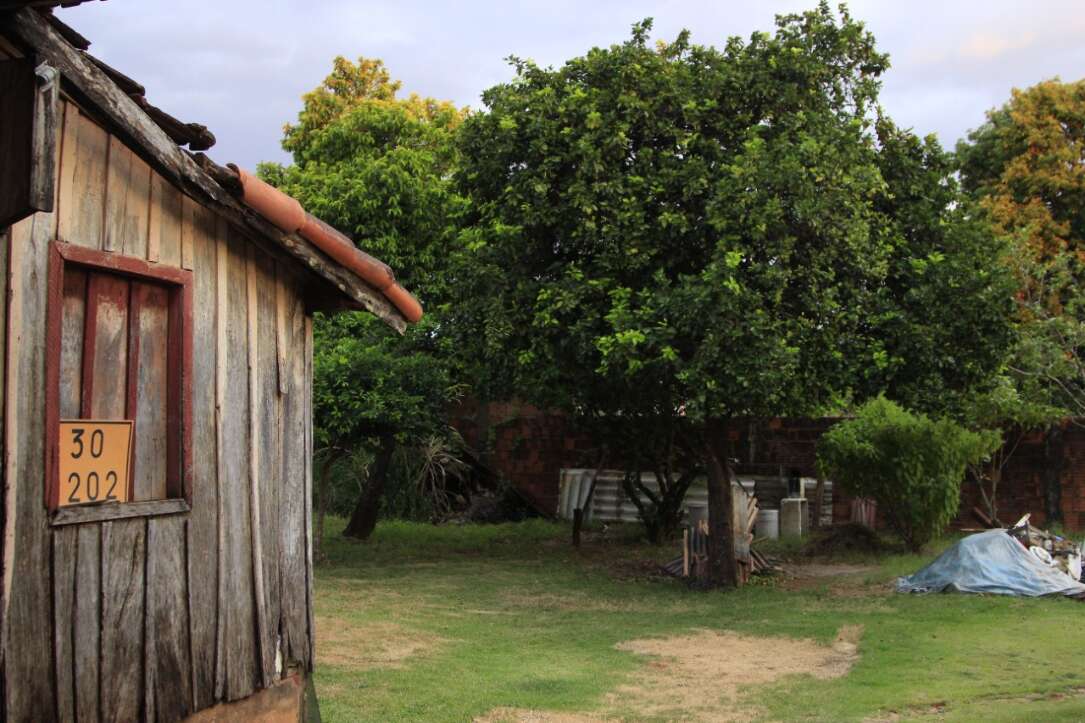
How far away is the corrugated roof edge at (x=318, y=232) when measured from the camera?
18.9 feet

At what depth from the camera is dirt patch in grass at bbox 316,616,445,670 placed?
422 inches

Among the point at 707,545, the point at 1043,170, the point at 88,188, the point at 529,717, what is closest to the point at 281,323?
the point at 88,188

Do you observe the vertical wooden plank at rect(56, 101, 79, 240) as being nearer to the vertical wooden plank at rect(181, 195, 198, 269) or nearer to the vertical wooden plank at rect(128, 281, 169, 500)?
the vertical wooden plank at rect(128, 281, 169, 500)

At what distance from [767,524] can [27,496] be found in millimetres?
18280

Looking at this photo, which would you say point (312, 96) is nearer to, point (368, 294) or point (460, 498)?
point (460, 498)

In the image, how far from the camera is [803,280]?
1434cm

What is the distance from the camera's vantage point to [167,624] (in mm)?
5551

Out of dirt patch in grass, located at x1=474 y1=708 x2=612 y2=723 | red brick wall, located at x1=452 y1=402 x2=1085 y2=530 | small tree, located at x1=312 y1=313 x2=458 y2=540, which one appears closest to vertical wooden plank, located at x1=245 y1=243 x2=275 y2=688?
dirt patch in grass, located at x1=474 y1=708 x2=612 y2=723

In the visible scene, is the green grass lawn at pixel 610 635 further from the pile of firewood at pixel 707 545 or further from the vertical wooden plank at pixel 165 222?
the vertical wooden plank at pixel 165 222

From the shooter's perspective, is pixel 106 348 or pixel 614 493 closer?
pixel 106 348

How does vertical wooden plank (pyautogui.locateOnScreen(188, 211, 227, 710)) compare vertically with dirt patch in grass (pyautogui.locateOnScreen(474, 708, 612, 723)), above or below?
above

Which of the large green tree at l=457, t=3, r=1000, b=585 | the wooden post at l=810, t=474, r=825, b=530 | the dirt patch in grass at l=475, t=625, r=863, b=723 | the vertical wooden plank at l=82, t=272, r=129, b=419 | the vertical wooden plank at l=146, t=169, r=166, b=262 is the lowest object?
the dirt patch in grass at l=475, t=625, r=863, b=723

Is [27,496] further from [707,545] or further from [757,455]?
[757,455]

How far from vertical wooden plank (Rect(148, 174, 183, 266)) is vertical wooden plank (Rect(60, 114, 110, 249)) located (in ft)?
0.99
